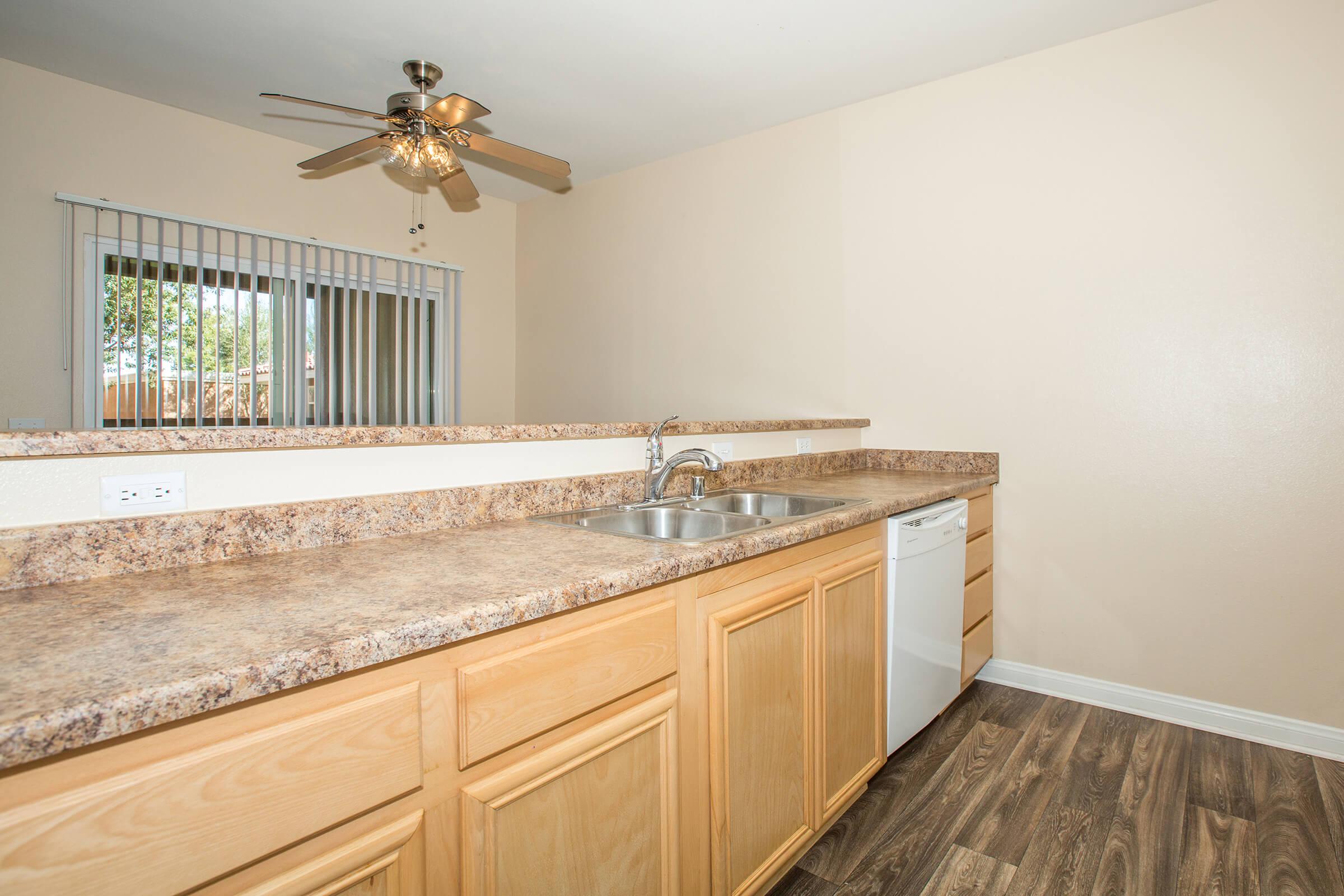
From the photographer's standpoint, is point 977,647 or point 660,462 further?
point 977,647

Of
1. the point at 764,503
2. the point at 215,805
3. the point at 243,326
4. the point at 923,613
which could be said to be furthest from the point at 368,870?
the point at 243,326

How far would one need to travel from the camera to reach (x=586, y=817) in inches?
41.9

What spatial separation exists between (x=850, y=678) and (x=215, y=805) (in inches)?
57.0

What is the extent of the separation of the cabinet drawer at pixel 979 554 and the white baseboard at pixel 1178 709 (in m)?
0.46

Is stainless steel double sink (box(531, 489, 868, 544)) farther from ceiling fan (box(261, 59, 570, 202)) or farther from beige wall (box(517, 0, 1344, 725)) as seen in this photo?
ceiling fan (box(261, 59, 570, 202))

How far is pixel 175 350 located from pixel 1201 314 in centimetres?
448

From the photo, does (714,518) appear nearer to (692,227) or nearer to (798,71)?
(798,71)

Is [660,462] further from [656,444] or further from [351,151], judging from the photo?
[351,151]

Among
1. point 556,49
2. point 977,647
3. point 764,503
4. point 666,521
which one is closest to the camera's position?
point 666,521

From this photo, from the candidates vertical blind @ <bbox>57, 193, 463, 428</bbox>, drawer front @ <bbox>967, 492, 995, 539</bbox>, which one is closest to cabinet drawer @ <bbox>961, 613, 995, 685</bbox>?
drawer front @ <bbox>967, 492, 995, 539</bbox>

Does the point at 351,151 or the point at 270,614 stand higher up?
the point at 351,151

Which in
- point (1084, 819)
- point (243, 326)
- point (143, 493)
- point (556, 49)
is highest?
point (556, 49)

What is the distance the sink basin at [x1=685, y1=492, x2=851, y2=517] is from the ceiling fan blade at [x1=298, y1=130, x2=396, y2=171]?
1.90m

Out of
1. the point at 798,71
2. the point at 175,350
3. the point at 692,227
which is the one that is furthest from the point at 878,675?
the point at 175,350
